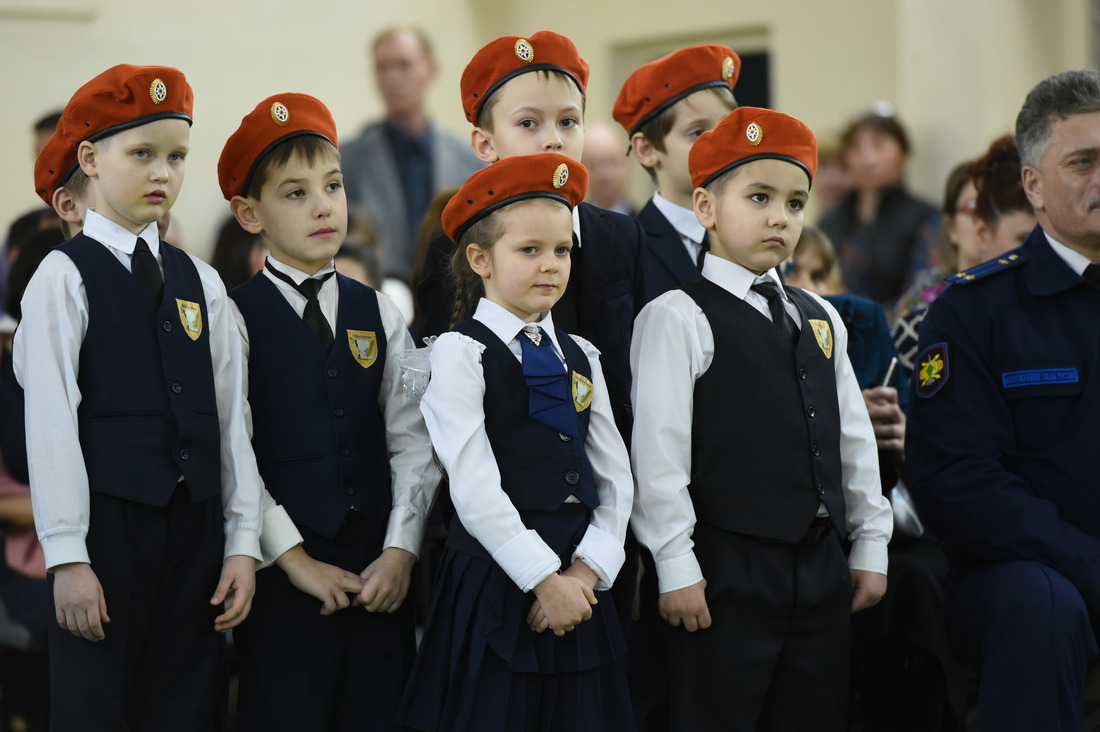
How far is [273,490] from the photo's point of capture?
2619 mm

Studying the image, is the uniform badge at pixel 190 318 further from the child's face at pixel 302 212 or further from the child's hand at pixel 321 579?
the child's hand at pixel 321 579

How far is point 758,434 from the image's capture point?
8.42 ft

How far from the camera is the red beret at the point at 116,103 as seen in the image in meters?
2.44

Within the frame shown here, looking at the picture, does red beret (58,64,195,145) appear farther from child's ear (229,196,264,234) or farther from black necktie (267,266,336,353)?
black necktie (267,266,336,353)

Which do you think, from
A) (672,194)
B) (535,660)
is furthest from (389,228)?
(535,660)

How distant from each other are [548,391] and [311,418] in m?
0.52

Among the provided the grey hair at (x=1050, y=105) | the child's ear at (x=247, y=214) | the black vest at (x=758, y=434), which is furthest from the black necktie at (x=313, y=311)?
the grey hair at (x=1050, y=105)

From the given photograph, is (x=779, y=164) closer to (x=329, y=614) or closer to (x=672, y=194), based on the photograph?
(x=672, y=194)

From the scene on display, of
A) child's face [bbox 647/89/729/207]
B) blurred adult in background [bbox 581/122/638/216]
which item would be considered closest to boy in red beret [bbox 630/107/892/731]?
child's face [bbox 647/89/729/207]

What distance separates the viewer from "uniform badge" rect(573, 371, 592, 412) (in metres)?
2.51

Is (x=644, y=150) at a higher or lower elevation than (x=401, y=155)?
lower

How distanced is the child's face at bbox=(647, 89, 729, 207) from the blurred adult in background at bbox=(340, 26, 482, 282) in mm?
3299

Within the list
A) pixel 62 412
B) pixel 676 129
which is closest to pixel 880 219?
pixel 676 129

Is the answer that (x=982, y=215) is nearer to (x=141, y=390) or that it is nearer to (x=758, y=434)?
(x=758, y=434)
